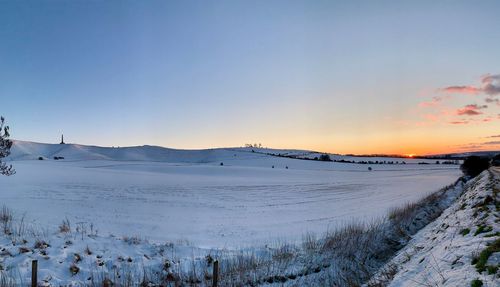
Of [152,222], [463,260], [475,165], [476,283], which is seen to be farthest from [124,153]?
[476,283]

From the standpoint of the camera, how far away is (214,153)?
13625cm

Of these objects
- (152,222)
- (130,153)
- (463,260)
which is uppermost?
(130,153)

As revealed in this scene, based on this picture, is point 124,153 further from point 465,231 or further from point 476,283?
point 476,283

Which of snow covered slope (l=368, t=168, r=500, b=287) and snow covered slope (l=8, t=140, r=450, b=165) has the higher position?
snow covered slope (l=8, t=140, r=450, b=165)

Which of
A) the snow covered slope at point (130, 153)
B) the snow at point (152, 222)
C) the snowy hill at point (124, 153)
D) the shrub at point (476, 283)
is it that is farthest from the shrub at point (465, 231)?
the snowy hill at point (124, 153)

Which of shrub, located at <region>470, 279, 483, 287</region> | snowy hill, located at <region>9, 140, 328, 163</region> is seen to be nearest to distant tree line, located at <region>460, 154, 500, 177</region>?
shrub, located at <region>470, 279, 483, 287</region>

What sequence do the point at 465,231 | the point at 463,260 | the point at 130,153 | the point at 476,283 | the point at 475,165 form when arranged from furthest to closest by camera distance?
the point at 130,153, the point at 475,165, the point at 465,231, the point at 463,260, the point at 476,283

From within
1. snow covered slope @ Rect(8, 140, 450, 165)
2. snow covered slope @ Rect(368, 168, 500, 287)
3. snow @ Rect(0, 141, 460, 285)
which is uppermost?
snow covered slope @ Rect(8, 140, 450, 165)

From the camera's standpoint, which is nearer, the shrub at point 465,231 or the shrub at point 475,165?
the shrub at point 465,231

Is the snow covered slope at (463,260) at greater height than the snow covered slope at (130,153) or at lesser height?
lesser

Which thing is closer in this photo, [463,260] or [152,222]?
[463,260]

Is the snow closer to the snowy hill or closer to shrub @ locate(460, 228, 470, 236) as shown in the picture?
shrub @ locate(460, 228, 470, 236)

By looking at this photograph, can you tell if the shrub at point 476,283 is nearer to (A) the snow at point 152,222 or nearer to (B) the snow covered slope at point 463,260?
(B) the snow covered slope at point 463,260

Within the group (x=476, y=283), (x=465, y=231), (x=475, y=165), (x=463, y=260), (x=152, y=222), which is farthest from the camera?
(x=475, y=165)
